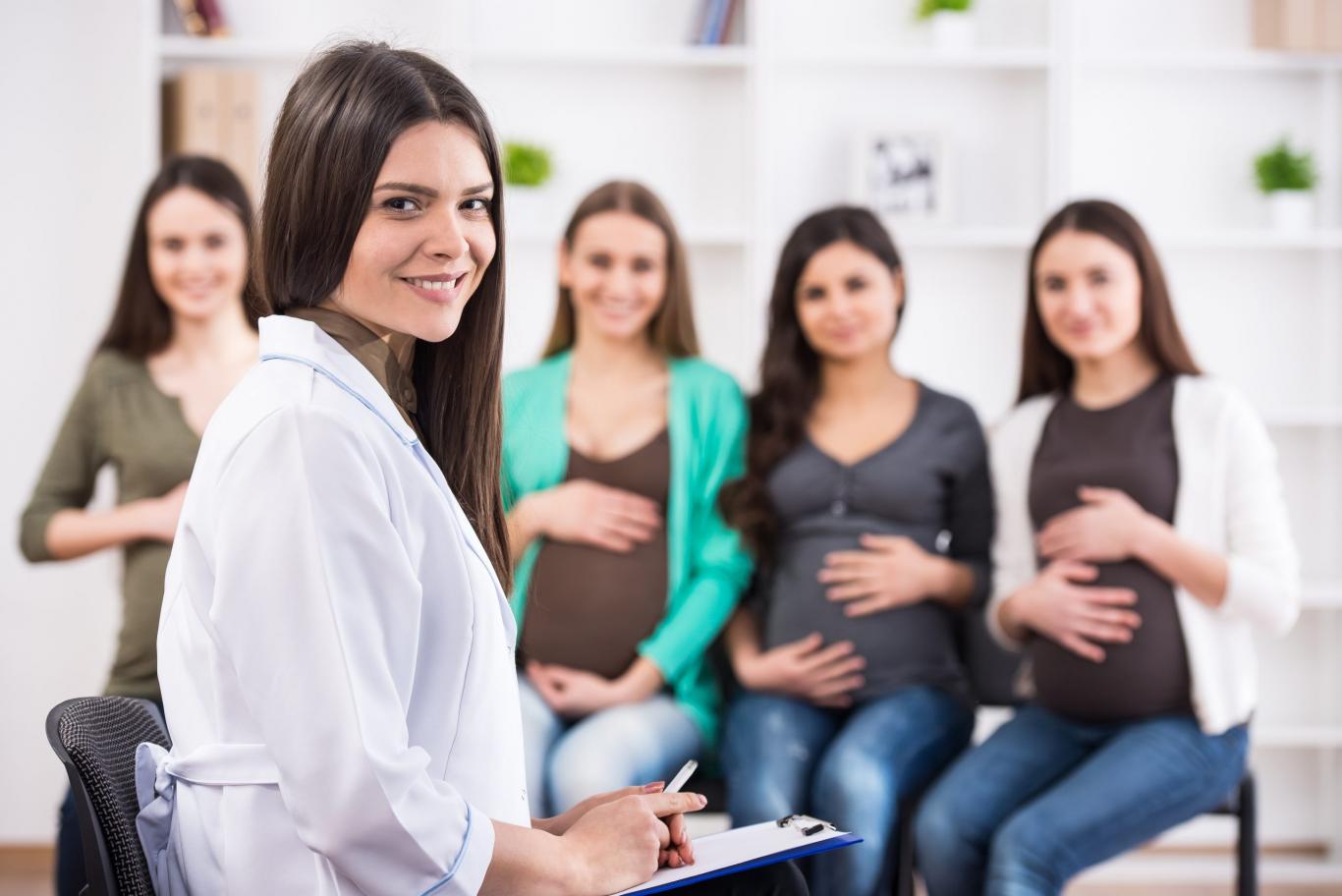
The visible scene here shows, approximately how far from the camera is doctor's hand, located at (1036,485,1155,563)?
2.25 m

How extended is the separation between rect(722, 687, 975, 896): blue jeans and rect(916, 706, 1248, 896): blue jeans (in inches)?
2.8

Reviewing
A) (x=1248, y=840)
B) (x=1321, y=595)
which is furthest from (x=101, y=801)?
(x=1321, y=595)

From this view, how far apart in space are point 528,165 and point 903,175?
3.25ft

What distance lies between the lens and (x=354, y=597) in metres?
1.01

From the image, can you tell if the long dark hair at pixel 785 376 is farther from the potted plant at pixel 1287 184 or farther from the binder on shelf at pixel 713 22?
the potted plant at pixel 1287 184

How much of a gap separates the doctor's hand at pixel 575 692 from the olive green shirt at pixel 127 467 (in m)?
0.68

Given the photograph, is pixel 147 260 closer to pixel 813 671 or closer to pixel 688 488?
pixel 688 488

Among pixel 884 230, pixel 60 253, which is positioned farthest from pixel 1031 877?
pixel 60 253

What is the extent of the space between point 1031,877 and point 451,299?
1376 mm

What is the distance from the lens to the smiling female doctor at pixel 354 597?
100 cm

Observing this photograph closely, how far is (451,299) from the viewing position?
3.98 feet

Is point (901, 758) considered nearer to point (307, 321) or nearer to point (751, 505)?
point (751, 505)

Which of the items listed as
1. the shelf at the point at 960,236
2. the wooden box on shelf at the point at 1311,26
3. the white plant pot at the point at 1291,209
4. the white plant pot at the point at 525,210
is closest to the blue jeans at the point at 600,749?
the white plant pot at the point at 525,210

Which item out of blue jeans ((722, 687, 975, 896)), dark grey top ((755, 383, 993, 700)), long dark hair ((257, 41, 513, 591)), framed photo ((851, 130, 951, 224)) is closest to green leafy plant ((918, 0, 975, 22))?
framed photo ((851, 130, 951, 224))
